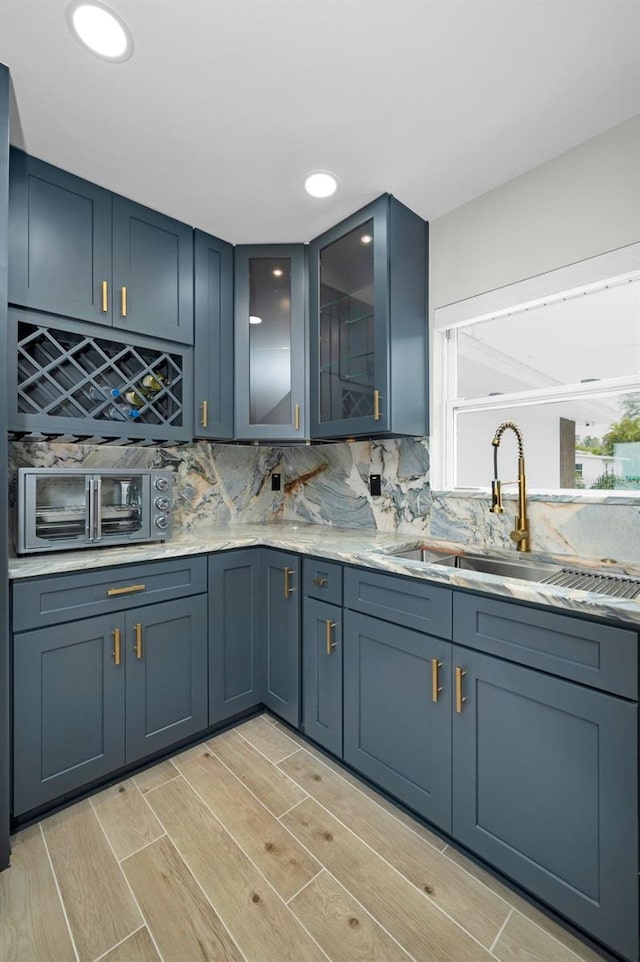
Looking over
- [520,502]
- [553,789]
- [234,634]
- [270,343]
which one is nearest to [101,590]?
[234,634]

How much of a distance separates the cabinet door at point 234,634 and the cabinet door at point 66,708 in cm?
42

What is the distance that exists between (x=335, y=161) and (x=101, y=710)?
2.36 meters

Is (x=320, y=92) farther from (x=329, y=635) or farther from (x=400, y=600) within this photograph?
(x=329, y=635)

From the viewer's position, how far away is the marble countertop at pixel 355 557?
115cm

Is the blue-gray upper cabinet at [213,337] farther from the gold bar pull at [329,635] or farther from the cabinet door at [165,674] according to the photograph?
the gold bar pull at [329,635]

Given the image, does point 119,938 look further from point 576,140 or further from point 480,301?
point 576,140

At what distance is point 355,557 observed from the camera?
5.64ft

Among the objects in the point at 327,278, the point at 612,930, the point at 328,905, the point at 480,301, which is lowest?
the point at 328,905

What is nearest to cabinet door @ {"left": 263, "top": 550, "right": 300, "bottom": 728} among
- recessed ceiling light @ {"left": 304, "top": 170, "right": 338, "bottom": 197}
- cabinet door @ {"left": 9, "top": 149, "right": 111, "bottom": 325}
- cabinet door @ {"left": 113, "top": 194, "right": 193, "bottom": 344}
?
cabinet door @ {"left": 113, "top": 194, "right": 193, "bottom": 344}

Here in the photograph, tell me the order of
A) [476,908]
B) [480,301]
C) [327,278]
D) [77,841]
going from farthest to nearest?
1. [327,278]
2. [480,301]
3. [77,841]
4. [476,908]

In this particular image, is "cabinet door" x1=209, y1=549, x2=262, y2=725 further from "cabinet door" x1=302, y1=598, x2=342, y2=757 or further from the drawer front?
the drawer front

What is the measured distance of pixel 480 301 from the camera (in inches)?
78.7

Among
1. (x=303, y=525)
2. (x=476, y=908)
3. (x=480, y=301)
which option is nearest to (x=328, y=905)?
(x=476, y=908)

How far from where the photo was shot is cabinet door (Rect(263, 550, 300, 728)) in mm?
2012
